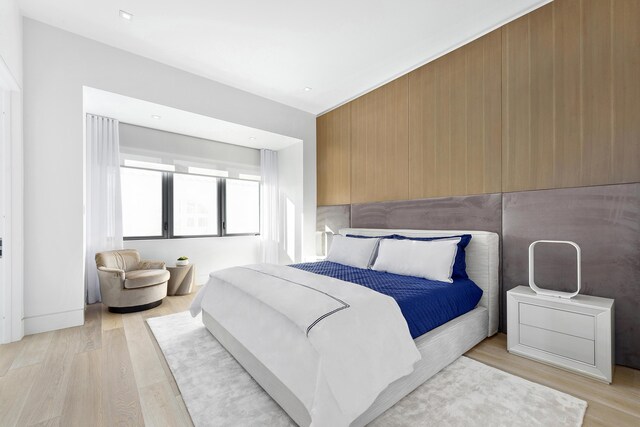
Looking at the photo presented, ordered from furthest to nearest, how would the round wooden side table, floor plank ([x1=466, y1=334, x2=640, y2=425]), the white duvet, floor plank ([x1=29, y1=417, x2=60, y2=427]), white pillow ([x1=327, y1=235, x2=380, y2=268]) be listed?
the round wooden side table → white pillow ([x1=327, y1=235, x2=380, y2=268]) → floor plank ([x1=466, y1=334, x2=640, y2=425]) → floor plank ([x1=29, y1=417, x2=60, y2=427]) → the white duvet

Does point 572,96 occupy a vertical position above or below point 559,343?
above

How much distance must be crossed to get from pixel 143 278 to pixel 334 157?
3.28 m

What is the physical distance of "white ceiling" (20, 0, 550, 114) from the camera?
8.50ft

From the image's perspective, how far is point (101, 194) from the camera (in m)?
3.89

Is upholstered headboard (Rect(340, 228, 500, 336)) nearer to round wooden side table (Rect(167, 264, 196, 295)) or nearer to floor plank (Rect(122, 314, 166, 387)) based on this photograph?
floor plank (Rect(122, 314, 166, 387))

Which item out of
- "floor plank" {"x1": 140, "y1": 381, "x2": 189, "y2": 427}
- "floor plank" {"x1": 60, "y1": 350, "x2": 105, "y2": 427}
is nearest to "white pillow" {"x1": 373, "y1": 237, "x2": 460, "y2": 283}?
"floor plank" {"x1": 140, "y1": 381, "x2": 189, "y2": 427}

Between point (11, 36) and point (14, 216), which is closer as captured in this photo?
point (11, 36)

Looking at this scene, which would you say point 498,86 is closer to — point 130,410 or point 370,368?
point 370,368

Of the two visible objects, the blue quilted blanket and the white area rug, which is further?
the blue quilted blanket

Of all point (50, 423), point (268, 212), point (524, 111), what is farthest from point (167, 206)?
point (524, 111)

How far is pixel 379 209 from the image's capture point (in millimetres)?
4020

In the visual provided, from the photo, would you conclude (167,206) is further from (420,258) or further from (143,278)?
(420,258)

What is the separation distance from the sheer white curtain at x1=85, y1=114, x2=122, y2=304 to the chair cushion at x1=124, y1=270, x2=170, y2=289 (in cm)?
64

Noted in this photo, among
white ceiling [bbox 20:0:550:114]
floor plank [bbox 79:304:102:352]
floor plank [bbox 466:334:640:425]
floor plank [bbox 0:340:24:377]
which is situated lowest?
floor plank [bbox 466:334:640:425]
